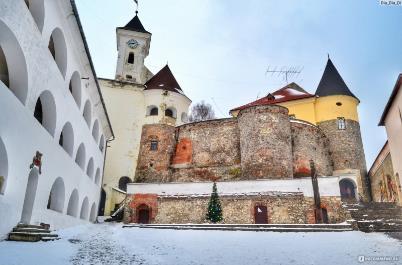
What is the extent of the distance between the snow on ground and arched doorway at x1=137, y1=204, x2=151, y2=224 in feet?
29.0

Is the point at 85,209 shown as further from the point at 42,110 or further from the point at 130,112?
the point at 130,112

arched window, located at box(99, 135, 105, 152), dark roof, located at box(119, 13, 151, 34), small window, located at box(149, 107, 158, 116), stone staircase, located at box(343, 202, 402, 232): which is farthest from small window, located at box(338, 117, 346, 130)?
dark roof, located at box(119, 13, 151, 34)

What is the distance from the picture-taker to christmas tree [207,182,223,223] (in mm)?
16656

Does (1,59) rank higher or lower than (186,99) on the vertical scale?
lower

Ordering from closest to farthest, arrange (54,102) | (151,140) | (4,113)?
1. (4,113)
2. (54,102)
3. (151,140)

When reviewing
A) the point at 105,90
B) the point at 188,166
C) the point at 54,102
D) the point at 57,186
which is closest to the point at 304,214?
the point at 188,166

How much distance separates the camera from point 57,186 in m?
12.2

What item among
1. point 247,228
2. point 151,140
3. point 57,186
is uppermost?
point 151,140

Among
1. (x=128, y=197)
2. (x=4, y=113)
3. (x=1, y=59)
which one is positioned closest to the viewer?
(x=4, y=113)

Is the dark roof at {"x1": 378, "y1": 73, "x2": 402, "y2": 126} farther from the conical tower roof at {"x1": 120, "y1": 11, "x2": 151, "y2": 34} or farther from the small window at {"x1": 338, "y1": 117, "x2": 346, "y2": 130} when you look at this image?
the conical tower roof at {"x1": 120, "y1": 11, "x2": 151, "y2": 34}

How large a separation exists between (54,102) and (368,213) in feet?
41.8

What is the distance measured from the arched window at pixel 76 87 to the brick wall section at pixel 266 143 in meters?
10.9

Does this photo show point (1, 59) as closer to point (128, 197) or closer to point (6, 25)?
point (6, 25)

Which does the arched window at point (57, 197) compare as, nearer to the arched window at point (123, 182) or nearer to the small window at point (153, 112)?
the arched window at point (123, 182)
